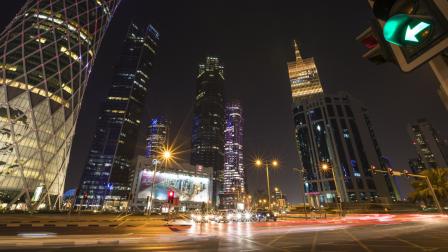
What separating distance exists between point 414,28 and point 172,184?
116322 mm

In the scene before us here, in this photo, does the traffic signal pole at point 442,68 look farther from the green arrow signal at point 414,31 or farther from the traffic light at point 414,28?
the green arrow signal at point 414,31

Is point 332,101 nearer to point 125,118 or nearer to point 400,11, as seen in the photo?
point 400,11

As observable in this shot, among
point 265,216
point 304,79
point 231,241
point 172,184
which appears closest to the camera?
point 231,241

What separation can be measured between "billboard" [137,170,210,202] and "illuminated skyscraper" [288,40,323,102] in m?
88.2

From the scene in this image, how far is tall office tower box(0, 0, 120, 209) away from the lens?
62.9 m

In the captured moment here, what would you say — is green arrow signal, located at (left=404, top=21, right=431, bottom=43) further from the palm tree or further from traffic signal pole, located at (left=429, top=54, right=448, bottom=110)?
the palm tree

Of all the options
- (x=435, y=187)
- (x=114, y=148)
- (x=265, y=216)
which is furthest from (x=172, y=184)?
(x=435, y=187)

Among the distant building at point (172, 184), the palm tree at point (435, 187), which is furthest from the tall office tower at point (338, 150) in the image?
the distant building at point (172, 184)

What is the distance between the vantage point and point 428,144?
17062 centimetres

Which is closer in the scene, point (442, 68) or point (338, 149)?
point (442, 68)

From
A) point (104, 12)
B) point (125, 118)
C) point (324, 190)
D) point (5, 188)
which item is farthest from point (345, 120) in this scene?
point (125, 118)

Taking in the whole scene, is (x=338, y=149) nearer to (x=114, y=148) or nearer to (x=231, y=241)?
(x=231, y=241)

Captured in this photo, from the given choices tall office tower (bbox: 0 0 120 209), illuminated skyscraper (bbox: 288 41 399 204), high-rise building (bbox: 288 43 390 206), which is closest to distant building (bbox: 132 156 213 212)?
tall office tower (bbox: 0 0 120 209)

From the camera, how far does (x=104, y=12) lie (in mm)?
87250
